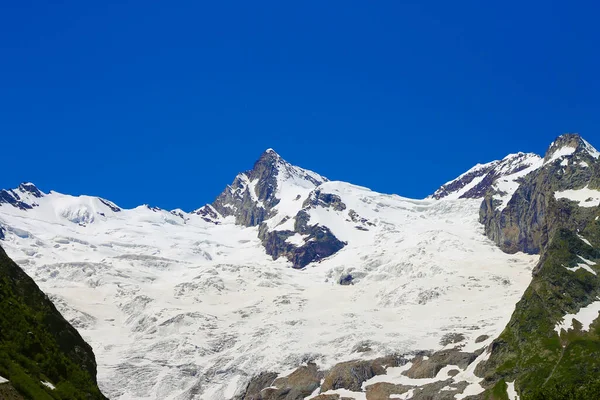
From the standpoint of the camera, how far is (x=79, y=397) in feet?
384

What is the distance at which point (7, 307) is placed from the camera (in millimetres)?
127188

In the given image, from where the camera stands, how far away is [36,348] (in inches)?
4796

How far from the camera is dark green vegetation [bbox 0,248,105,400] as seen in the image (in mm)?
105000

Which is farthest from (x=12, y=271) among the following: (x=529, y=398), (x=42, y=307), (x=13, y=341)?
(x=529, y=398)

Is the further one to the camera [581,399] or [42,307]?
[42,307]

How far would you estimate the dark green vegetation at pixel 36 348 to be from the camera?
344ft

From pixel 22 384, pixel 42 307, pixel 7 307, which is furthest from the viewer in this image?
pixel 42 307

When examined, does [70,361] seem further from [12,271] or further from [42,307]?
[12,271]

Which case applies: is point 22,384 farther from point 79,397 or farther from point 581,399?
point 581,399

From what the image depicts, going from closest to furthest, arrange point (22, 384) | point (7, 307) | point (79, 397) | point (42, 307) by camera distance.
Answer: point (22, 384) → point (79, 397) → point (7, 307) → point (42, 307)

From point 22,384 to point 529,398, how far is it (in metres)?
81.3

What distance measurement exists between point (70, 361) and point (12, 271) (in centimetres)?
2788

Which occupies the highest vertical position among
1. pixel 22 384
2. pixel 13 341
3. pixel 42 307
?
pixel 42 307

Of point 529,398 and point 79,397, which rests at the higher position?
point 529,398
